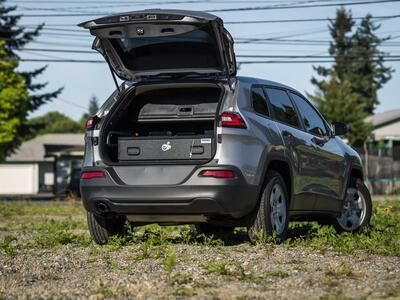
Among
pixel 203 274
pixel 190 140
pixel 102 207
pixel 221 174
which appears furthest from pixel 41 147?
pixel 203 274

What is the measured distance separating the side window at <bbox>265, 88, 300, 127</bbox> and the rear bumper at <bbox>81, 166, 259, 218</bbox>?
4.05 ft

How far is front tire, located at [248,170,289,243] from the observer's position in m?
7.81

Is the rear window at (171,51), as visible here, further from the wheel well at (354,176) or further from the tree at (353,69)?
the tree at (353,69)

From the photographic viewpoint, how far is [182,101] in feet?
27.9

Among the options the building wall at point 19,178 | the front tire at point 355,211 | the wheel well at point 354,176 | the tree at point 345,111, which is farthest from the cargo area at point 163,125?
the building wall at point 19,178

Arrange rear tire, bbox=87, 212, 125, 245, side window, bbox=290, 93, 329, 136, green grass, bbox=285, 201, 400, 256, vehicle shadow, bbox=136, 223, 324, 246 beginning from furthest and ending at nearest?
side window, bbox=290, 93, 329, 136
rear tire, bbox=87, 212, 125, 245
vehicle shadow, bbox=136, 223, 324, 246
green grass, bbox=285, 201, 400, 256

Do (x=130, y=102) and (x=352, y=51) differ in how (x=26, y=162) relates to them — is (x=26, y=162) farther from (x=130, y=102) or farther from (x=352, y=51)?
(x=130, y=102)

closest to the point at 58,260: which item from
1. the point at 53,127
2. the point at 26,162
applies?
the point at 26,162

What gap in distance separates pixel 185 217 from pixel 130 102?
5.18 ft

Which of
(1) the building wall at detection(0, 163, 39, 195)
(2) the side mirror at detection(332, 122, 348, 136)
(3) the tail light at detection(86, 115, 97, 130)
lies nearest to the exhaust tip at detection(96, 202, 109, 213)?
(3) the tail light at detection(86, 115, 97, 130)

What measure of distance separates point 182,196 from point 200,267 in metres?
1.28

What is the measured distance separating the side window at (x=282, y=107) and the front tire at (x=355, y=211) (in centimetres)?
163

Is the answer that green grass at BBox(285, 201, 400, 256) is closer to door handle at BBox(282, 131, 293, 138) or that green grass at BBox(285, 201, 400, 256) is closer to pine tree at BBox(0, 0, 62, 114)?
door handle at BBox(282, 131, 293, 138)

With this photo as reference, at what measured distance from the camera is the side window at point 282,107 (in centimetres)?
853
